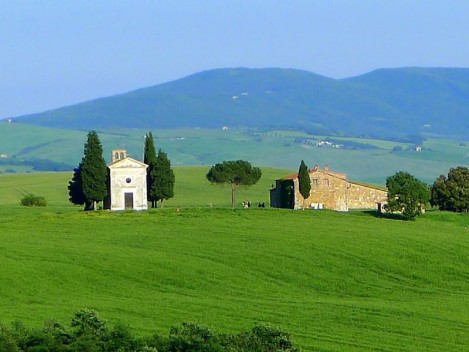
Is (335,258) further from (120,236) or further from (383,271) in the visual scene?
(120,236)

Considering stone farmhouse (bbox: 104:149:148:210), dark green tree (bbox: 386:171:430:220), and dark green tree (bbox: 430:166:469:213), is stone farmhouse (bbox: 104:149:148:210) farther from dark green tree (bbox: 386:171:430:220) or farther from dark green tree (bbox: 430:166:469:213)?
dark green tree (bbox: 430:166:469:213)

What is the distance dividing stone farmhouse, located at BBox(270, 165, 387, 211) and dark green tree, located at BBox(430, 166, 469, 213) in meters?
3.65

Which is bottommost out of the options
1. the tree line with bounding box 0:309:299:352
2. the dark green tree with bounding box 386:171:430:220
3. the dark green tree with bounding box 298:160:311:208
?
the tree line with bounding box 0:309:299:352

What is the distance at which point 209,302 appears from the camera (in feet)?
169

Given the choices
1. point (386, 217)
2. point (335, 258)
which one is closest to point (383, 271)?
point (335, 258)

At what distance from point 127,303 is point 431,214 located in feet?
134

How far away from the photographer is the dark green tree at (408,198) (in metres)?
85.4

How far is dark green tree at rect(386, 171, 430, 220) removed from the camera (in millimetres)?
85438

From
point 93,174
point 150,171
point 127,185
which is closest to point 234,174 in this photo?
point 150,171

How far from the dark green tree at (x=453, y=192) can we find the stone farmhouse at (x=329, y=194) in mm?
3652

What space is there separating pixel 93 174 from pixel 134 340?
172ft

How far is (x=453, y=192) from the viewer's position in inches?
3674

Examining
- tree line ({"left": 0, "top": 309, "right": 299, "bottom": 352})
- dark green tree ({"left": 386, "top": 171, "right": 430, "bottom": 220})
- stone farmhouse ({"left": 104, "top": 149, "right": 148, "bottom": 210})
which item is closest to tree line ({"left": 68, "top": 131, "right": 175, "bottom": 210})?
stone farmhouse ({"left": 104, "top": 149, "right": 148, "bottom": 210})

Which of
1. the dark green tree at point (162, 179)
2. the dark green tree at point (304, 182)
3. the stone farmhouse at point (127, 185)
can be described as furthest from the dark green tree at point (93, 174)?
the dark green tree at point (304, 182)
